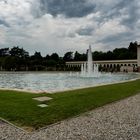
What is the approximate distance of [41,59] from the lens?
104 metres

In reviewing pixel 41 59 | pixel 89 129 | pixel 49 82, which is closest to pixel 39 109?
pixel 89 129

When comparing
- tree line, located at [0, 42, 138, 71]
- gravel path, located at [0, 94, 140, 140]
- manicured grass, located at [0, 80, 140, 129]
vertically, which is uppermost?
tree line, located at [0, 42, 138, 71]

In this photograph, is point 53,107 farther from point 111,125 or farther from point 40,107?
point 111,125

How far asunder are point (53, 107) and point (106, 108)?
1.98 meters

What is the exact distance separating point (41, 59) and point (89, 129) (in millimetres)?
98308

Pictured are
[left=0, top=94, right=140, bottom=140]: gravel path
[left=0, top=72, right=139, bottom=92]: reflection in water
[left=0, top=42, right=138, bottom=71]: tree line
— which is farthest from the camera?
[left=0, top=42, right=138, bottom=71]: tree line

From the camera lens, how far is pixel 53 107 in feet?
28.6

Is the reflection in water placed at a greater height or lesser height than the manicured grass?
lesser

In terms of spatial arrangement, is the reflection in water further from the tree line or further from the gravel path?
the tree line

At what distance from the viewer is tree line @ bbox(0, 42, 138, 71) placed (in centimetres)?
7738

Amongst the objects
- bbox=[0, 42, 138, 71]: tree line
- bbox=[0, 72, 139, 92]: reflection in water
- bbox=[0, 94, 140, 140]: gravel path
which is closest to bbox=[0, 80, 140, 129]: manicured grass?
bbox=[0, 94, 140, 140]: gravel path

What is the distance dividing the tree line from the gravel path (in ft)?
229

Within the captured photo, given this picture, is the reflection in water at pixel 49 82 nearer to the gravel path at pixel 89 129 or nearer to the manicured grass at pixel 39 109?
the manicured grass at pixel 39 109

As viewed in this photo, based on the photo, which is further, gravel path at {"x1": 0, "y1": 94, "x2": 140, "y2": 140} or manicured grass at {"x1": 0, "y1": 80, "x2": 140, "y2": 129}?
manicured grass at {"x1": 0, "y1": 80, "x2": 140, "y2": 129}
